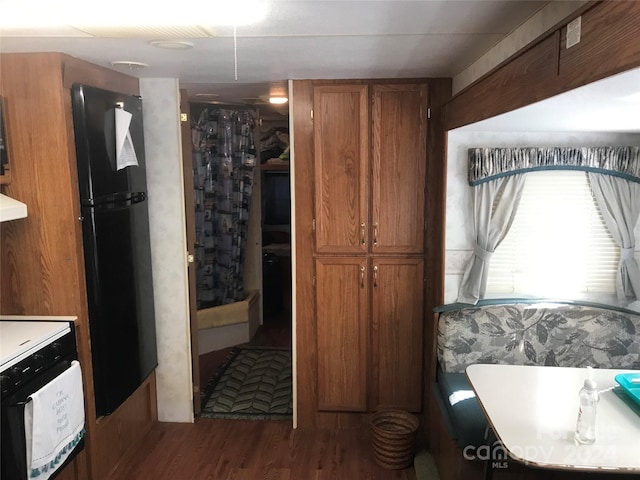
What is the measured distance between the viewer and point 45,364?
7.20 feet

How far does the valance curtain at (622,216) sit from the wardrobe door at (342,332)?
1.40 metres

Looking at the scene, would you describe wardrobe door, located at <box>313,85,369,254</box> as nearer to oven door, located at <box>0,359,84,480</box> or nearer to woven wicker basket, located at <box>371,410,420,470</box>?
woven wicker basket, located at <box>371,410,420,470</box>

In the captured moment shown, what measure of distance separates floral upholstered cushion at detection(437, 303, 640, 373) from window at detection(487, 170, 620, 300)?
171 mm

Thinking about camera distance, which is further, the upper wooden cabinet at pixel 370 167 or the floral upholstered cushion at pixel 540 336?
the upper wooden cabinet at pixel 370 167

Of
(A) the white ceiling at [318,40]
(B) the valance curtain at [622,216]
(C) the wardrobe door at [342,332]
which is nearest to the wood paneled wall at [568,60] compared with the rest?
(A) the white ceiling at [318,40]

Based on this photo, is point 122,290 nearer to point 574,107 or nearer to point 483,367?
point 483,367

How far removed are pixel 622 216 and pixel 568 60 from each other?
6.13 feet

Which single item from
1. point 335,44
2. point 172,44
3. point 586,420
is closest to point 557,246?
point 586,420

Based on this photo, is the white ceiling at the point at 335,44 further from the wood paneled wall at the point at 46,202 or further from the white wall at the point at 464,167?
the white wall at the point at 464,167

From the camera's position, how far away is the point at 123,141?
2.70 metres

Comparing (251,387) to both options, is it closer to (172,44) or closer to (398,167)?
(398,167)

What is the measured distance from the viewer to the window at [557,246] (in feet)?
9.67

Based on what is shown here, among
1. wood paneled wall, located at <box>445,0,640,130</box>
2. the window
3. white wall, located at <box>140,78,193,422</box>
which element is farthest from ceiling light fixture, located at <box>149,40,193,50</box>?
the window

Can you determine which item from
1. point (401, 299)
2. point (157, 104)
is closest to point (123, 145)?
point (157, 104)
